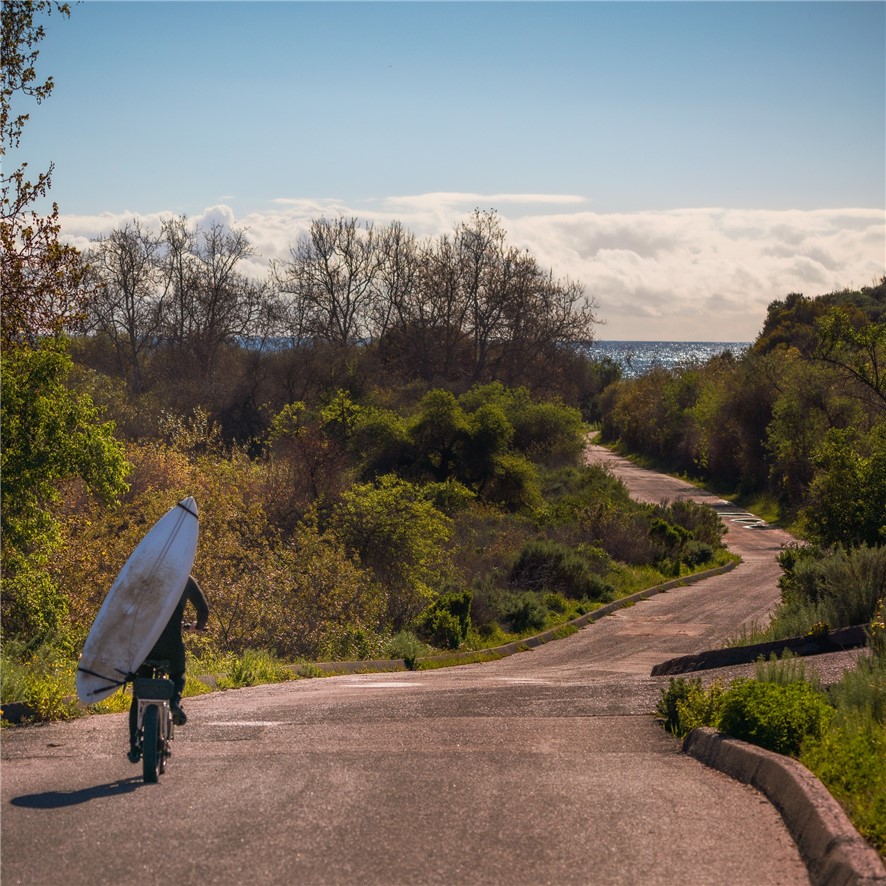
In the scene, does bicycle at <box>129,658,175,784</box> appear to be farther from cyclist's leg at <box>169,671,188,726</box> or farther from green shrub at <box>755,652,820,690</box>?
green shrub at <box>755,652,820,690</box>

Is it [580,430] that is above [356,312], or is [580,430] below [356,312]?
below

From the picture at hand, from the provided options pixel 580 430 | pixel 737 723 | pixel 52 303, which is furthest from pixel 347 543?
pixel 580 430

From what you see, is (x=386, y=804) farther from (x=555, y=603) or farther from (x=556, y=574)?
(x=556, y=574)

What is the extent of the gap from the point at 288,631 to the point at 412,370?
5351cm

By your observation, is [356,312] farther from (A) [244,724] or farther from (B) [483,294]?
(A) [244,724]

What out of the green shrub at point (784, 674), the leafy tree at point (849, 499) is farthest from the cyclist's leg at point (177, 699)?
the leafy tree at point (849, 499)

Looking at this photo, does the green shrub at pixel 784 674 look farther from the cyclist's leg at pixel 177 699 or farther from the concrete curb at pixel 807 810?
the cyclist's leg at pixel 177 699

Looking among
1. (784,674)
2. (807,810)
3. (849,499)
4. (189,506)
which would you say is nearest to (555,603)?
(849,499)

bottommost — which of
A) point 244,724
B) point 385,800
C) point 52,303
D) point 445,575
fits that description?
point 445,575

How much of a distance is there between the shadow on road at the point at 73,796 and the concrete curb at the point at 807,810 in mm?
3990

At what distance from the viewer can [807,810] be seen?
6.02 m

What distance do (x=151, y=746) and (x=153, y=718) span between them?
0.57 ft

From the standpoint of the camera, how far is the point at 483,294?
7575 cm

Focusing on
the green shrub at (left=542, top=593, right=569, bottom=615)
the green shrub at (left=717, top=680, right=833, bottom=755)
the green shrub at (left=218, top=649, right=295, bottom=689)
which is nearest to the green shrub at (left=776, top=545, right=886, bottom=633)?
the green shrub at (left=717, top=680, right=833, bottom=755)
